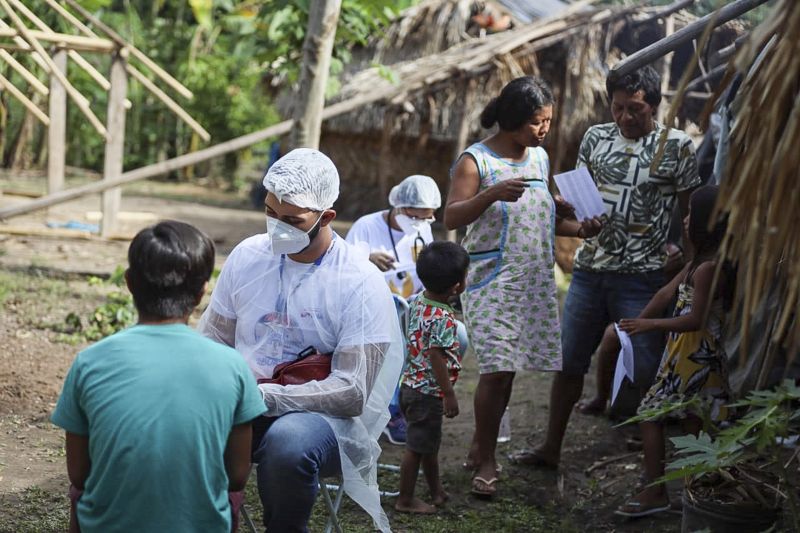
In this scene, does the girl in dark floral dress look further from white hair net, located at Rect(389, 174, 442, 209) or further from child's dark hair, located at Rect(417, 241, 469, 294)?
white hair net, located at Rect(389, 174, 442, 209)

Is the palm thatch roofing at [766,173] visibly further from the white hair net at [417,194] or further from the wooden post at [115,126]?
the wooden post at [115,126]

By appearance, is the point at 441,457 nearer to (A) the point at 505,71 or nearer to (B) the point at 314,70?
(B) the point at 314,70

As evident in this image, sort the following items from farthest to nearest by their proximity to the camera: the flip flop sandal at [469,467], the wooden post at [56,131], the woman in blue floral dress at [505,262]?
the wooden post at [56,131], the flip flop sandal at [469,467], the woman in blue floral dress at [505,262]

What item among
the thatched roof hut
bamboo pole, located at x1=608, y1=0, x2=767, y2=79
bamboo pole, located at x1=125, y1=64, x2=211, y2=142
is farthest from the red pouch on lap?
the thatched roof hut

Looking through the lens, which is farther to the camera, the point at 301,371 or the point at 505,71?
the point at 505,71

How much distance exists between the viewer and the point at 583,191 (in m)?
4.61

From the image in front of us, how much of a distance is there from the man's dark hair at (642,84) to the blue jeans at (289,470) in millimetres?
2284

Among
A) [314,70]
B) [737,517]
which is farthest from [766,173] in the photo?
[314,70]

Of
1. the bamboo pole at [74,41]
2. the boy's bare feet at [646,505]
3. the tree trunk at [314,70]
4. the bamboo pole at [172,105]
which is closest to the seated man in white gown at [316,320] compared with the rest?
the boy's bare feet at [646,505]

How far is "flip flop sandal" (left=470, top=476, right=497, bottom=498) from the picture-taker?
4.62m

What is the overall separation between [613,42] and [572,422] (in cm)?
589

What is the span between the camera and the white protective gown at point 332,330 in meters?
3.38

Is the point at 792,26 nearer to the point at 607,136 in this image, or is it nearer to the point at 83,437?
the point at 83,437

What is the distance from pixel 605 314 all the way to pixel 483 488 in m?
1.05
